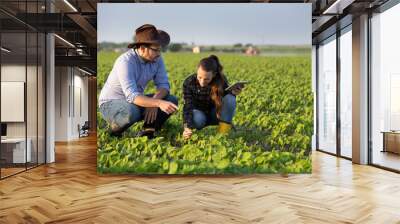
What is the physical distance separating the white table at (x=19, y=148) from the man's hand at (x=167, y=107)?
2.35 metres

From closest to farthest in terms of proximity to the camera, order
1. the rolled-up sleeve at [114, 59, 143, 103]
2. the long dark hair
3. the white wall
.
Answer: the rolled-up sleeve at [114, 59, 143, 103] → the long dark hair → the white wall

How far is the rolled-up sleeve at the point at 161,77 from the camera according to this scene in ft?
22.2

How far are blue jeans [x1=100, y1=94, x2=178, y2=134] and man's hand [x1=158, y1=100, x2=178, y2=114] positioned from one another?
0.05 metres

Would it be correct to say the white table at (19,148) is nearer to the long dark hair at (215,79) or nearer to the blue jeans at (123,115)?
the blue jeans at (123,115)

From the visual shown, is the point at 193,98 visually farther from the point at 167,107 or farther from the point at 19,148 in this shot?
the point at 19,148

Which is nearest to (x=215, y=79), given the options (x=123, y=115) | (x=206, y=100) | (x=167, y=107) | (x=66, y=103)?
(x=206, y=100)

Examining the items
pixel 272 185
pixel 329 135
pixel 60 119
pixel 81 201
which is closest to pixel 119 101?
pixel 81 201

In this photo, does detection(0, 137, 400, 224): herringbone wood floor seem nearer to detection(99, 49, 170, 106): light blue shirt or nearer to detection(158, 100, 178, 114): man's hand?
detection(158, 100, 178, 114): man's hand

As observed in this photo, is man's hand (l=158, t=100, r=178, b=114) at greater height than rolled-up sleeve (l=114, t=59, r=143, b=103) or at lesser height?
lesser

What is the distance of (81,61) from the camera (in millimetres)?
12836

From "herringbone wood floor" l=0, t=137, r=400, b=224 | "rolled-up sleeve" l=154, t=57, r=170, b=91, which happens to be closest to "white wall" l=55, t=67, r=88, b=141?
"herringbone wood floor" l=0, t=137, r=400, b=224

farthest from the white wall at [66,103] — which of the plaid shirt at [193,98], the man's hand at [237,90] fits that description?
the man's hand at [237,90]

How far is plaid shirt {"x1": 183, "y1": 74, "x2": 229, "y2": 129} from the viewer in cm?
682

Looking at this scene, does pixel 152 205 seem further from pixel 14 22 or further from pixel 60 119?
pixel 60 119
